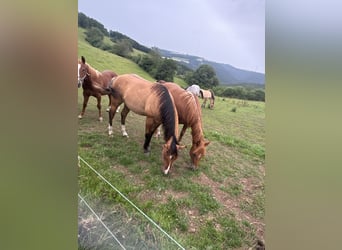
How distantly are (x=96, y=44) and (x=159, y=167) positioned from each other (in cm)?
59

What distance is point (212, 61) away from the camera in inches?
42.0

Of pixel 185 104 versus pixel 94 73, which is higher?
pixel 94 73

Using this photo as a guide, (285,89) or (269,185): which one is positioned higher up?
(285,89)

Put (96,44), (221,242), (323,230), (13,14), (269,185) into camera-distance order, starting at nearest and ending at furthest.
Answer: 1. (323,230)
2. (269,185)
3. (221,242)
4. (13,14)
5. (96,44)

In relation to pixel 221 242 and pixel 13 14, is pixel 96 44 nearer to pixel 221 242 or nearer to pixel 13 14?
pixel 13 14

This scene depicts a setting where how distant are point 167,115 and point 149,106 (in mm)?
92

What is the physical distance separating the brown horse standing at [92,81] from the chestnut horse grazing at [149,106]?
1.3 inches

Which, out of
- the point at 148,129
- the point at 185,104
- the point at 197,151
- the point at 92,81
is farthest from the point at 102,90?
the point at 197,151

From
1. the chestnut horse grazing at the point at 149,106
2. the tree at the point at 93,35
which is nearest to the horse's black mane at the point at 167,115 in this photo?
the chestnut horse grazing at the point at 149,106

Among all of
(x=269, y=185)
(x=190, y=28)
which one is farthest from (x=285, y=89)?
(x=190, y=28)

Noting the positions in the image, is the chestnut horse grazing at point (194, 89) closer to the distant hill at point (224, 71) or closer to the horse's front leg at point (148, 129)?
the distant hill at point (224, 71)

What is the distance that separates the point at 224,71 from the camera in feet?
3.50

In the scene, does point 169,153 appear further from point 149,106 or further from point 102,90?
point 102,90

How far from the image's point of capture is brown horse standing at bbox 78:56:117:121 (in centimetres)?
130
